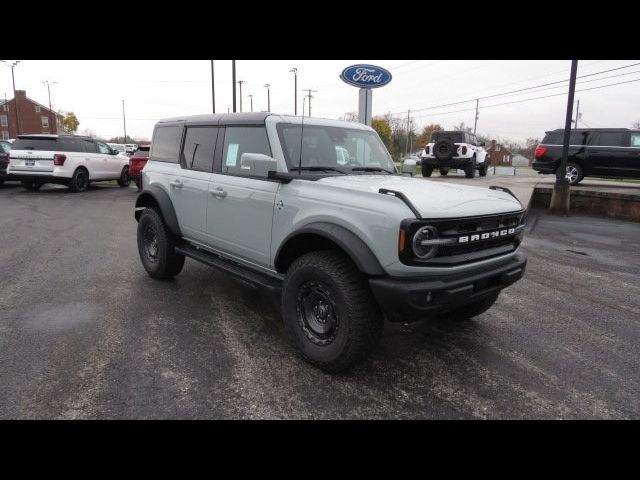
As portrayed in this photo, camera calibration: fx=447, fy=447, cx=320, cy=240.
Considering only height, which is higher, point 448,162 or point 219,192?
point 448,162

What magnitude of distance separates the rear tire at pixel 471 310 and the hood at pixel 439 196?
3.19 ft

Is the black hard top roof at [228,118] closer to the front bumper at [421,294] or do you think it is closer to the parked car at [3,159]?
the front bumper at [421,294]

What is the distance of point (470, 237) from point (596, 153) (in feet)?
43.8

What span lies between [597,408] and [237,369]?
2.50m

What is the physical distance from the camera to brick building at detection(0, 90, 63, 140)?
2800 inches

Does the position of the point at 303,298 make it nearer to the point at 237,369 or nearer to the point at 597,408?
the point at 237,369

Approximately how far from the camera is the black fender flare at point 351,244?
A: 3000 millimetres

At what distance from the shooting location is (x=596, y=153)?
45.5 ft

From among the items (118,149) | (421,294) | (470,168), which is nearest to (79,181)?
(118,149)

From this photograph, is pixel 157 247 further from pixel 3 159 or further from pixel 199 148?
pixel 3 159

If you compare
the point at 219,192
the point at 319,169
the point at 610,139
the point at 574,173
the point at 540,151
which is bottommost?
the point at 219,192

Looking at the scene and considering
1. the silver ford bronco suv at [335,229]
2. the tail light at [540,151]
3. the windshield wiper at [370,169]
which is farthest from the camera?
the tail light at [540,151]

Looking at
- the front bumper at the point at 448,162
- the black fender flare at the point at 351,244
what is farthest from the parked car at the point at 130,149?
the black fender flare at the point at 351,244
